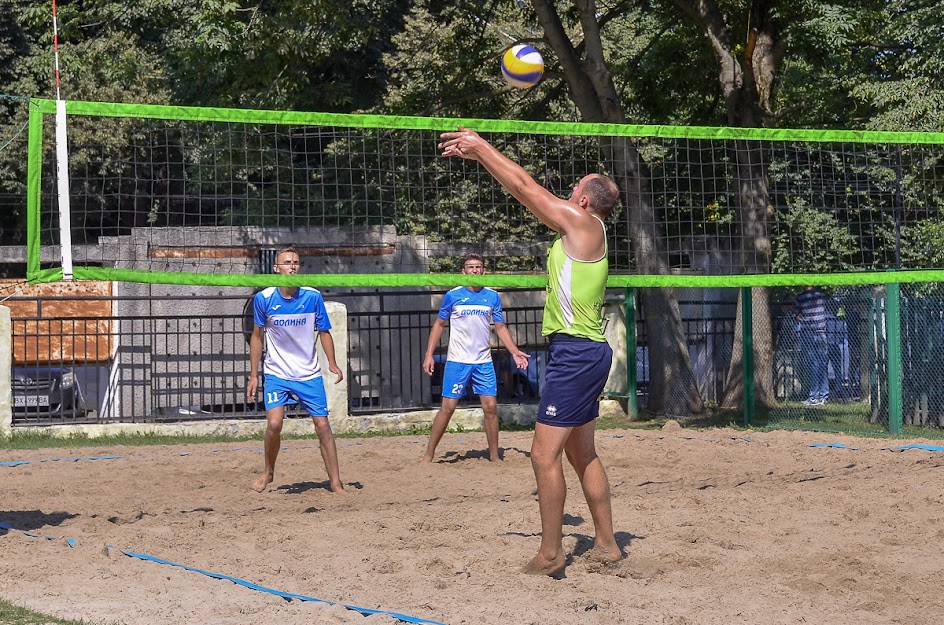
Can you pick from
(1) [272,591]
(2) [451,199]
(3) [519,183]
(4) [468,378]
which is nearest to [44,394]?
(2) [451,199]

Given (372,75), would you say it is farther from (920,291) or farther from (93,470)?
(93,470)

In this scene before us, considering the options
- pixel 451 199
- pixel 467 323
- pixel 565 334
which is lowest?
pixel 565 334

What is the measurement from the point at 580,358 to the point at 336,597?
5.33 ft

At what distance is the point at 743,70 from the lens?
50.1ft

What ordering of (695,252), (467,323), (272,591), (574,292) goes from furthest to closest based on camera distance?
(695,252) → (467,323) → (574,292) → (272,591)

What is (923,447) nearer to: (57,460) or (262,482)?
(262,482)

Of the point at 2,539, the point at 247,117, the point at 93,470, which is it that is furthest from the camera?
the point at 93,470

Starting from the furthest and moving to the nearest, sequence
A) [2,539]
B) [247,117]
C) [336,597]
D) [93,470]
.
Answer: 1. [93,470]
2. [247,117]
3. [2,539]
4. [336,597]

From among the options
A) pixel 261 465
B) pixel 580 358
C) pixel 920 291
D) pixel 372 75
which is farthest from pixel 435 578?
pixel 372 75

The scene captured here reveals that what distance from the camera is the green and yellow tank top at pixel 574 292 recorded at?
5.31m

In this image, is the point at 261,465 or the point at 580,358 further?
the point at 261,465

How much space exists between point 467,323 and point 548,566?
4395 millimetres

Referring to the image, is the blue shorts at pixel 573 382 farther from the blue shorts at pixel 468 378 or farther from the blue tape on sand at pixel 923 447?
the blue tape on sand at pixel 923 447

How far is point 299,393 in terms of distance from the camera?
7871mm
